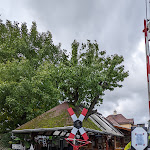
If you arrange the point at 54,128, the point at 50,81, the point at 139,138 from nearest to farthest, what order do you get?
1. the point at 139,138
2. the point at 54,128
3. the point at 50,81

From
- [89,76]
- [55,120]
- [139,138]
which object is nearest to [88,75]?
[89,76]

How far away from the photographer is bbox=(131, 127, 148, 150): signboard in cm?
350

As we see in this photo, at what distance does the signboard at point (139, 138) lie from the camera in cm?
350

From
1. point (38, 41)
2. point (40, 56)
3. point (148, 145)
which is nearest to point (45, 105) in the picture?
point (40, 56)

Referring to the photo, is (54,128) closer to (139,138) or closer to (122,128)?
(139,138)

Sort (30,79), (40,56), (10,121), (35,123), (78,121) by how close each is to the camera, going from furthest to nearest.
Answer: (40,56) < (10,121) < (30,79) < (35,123) < (78,121)

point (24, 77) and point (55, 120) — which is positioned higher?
point (24, 77)

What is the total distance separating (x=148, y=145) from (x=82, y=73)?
10.8 m

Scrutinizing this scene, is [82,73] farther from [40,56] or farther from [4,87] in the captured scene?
[40,56]

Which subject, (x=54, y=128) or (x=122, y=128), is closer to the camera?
(x=54, y=128)

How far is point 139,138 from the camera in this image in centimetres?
358

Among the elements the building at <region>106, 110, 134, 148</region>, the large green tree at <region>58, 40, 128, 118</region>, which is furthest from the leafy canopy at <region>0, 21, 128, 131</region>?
the building at <region>106, 110, 134, 148</region>

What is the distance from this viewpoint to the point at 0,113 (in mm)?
18047

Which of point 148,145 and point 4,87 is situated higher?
point 4,87
